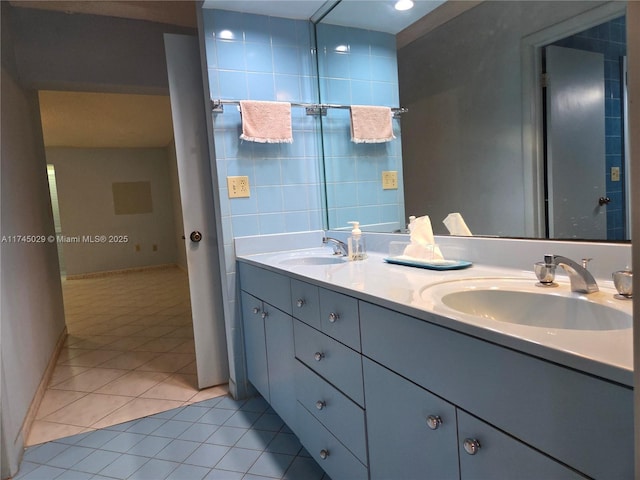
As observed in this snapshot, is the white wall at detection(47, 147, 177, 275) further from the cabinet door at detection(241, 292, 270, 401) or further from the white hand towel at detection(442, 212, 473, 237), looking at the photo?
the white hand towel at detection(442, 212, 473, 237)

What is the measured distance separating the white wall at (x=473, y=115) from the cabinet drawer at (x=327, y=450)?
2.75 feet

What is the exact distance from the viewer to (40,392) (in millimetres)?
2236

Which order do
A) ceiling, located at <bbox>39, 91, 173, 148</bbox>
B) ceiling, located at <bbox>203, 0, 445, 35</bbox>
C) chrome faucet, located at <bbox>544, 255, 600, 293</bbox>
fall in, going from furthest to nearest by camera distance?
ceiling, located at <bbox>39, 91, 173, 148</bbox>, ceiling, located at <bbox>203, 0, 445, 35</bbox>, chrome faucet, located at <bbox>544, 255, 600, 293</bbox>

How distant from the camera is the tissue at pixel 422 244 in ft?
4.68

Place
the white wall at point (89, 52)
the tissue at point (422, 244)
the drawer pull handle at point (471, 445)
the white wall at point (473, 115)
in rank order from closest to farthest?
the drawer pull handle at point (471, 445)
the white wall at point (473, 115)
the tissue at point (422, 244)
the white wall at point (89, 52)

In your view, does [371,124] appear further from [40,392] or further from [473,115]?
[40,392]

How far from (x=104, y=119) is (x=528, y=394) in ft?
17.8

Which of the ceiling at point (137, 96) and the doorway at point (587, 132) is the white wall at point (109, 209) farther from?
the doorway at point (587, 132)

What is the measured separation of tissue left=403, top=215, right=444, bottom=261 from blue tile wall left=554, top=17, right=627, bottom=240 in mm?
535

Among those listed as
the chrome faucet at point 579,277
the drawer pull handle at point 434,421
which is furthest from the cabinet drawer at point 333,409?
the chrome faucet at point 579,277

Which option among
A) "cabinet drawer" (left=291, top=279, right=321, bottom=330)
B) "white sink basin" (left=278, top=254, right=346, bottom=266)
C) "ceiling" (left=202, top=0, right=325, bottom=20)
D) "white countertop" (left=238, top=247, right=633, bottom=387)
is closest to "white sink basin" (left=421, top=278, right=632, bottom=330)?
"white countertop" (left=238, top=247, right=633, bottom=387)

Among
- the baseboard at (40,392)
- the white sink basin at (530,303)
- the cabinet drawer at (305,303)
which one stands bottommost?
the baseboard at (40,392)

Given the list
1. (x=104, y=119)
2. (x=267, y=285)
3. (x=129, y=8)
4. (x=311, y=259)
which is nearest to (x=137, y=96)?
(x=104, y=119)

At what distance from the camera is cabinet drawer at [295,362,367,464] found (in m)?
1.14
